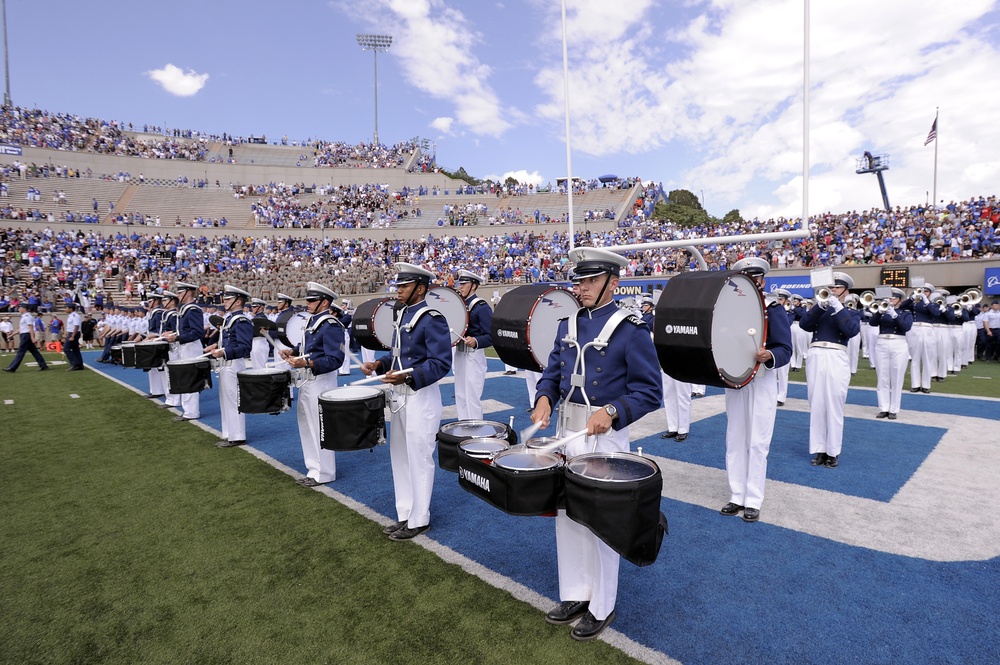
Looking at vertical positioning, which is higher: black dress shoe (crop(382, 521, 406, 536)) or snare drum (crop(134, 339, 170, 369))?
snare drum (crop(134, 339, 170, 369))

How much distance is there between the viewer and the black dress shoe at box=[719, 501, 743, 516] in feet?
15.5

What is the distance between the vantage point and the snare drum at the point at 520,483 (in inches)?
103

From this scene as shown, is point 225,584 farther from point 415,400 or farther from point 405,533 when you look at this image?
point 415,400

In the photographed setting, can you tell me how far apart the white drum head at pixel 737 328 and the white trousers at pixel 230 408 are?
21.2ft

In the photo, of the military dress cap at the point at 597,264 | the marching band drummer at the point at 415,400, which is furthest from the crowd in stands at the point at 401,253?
the military dress cap at the point at 597,264

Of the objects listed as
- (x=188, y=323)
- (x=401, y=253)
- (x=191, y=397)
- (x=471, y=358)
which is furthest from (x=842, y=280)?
(x=401, y=253)

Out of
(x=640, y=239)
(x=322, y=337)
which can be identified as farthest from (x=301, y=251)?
(x=322, y=337)

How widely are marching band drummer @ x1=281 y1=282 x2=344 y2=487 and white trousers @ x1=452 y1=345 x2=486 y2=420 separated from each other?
8.46ft

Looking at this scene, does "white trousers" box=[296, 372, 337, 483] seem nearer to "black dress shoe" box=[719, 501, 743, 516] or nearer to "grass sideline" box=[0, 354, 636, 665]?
"grass sideline" box=[0, 354, 636, 665]

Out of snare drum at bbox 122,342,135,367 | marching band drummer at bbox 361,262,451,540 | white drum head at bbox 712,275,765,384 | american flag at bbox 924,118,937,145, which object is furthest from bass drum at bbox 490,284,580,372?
american flag at bbox 924,118,937,145

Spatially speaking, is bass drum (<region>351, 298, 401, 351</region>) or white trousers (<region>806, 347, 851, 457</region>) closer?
white trousers (<region>806, 347, 851, 457</region>)

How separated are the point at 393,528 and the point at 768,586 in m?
2.87

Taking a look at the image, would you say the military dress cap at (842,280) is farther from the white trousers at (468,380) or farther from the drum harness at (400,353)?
the drum harness at (400,353)

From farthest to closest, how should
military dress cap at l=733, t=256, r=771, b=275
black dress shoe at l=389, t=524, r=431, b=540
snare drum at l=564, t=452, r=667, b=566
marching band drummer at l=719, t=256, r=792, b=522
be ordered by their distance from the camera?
1. military dress cap at l=733, t=256, r=771, b=275
2. marching band drummer at l=719, t=256, r=792, b=522
3. black dress shoe at l=389, t=524, r=431, b=540
4. snare drum at l=564, t=452, r=667, b=566
